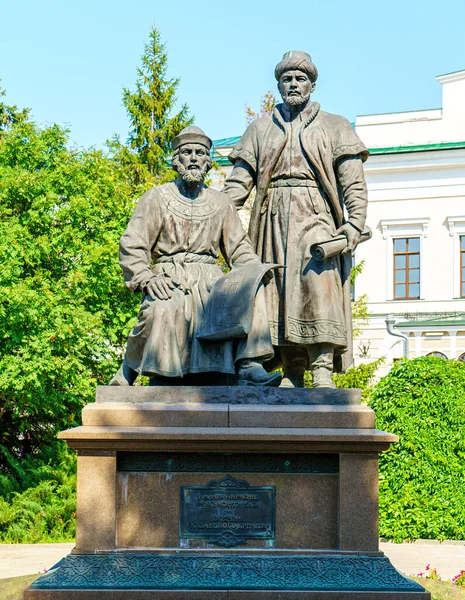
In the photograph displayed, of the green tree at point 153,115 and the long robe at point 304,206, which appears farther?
the green tree at point 153,115

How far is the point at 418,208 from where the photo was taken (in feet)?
107

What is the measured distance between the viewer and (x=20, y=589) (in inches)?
340

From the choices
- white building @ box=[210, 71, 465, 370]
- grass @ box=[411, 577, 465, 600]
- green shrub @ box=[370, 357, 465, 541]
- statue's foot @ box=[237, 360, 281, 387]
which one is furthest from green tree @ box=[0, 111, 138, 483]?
white building @ box=[210, 71, 465, 370]

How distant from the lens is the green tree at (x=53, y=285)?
1677 centimetres

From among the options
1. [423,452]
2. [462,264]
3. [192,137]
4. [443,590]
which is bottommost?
[443,590]

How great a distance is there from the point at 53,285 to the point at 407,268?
1720 centimetres

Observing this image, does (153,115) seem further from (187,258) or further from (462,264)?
(187,258)

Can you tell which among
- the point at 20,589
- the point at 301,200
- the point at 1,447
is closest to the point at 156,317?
the point at 301,200

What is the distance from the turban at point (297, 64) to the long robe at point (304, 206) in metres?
0.27

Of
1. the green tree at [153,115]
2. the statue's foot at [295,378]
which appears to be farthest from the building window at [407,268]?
the statue's foot at [295,378]

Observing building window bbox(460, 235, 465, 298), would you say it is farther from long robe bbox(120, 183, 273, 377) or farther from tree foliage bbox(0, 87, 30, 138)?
long robe bbox(120, 183, 273, 377)

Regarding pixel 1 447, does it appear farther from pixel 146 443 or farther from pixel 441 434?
pixel 146 443

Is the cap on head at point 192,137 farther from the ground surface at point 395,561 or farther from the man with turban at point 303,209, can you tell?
the ground surface at point 395,561

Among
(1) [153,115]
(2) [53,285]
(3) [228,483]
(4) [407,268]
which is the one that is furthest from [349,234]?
(4) [407,268]
